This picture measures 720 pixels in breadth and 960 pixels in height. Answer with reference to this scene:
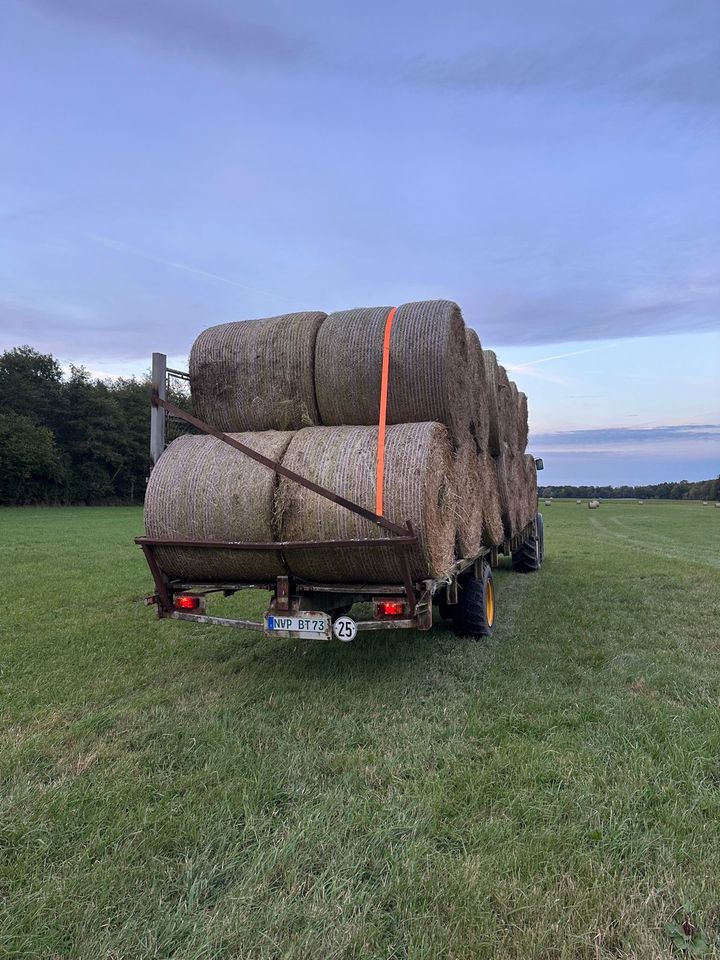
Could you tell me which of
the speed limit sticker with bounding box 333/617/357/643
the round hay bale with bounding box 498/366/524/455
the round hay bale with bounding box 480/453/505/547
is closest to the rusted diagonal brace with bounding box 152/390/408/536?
the speed limit sticker with bounding box 333/617/357/643

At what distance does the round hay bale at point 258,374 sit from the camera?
534 cm

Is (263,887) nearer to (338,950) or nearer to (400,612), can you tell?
(338,950)

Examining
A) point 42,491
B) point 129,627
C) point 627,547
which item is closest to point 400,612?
point 129,627

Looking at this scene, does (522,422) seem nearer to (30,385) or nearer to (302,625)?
(302,625)

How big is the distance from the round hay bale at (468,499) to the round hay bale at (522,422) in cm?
449

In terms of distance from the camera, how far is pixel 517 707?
437 cm

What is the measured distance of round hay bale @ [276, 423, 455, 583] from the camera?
442 centimetres

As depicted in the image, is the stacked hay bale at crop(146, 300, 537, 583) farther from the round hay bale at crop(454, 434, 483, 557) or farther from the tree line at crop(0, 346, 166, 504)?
the tree line at crop(0, 346, 166, 504)

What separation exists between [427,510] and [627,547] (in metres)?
14.6

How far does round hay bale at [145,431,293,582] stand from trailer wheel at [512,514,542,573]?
8198mm

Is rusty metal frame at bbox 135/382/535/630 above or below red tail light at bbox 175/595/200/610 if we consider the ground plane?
above

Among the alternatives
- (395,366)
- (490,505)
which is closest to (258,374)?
(395,366)

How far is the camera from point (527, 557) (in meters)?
12.2

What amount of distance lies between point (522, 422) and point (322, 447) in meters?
7.26
